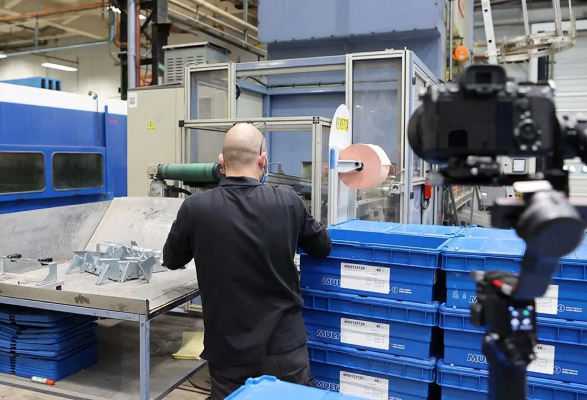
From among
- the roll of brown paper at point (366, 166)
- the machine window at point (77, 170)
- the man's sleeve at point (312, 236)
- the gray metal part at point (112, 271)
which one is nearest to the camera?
the man's sleeve at point (312, 236)

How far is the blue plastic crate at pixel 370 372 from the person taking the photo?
5.51 feet

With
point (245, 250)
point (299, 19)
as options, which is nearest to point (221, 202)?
point (245, 250)

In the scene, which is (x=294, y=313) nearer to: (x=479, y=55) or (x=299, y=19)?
(x=299, y=19)

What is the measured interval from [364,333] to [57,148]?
9.28 ft

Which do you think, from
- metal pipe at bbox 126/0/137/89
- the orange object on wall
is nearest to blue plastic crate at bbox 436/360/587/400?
the orange object on wall

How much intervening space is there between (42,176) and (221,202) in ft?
8.05

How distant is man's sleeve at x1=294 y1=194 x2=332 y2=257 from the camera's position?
1.69 m

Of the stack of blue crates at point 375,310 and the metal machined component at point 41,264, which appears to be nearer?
the stack of blue crates at point 375,310

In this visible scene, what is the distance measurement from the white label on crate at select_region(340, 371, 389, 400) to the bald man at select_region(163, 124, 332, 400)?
0.61 feet

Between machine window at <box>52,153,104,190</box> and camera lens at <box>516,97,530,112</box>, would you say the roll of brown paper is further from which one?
machine window at <box>52,153,104,190</box>

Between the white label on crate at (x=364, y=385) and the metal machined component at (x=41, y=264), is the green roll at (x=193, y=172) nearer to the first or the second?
the metal machined component at (x=41, y=264)

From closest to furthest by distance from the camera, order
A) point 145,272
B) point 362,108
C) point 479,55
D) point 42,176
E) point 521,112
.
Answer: point 521,112 < point 145,272 < point 362,108 < point 42,176 < point 479,55

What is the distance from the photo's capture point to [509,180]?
2.60 feet

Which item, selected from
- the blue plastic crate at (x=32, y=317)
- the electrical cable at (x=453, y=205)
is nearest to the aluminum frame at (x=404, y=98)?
the electrical cable at (x=453, y=205)
